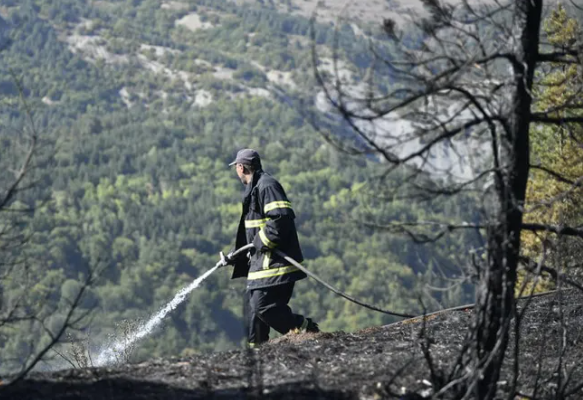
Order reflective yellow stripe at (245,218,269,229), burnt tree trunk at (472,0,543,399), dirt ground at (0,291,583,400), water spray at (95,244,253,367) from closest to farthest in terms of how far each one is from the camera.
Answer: burnt tree trunk at (472,0,543,399), dirt ground at (0,291,583,400), reflective yellow stripe at (245,218,269,229), water spray at (95,244,253,367)

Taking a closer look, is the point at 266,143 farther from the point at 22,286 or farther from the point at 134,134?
the point at 22,286

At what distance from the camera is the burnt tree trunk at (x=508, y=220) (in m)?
5.89

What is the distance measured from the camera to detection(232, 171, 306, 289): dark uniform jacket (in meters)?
9.25

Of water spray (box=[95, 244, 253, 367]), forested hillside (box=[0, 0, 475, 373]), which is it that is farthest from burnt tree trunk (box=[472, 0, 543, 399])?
forested hillside (box=[0, 0, 475, 373])

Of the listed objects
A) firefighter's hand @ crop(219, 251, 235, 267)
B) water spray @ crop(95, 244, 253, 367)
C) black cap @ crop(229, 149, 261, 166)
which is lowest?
water spray @ crop(95, 244, 253, 367)

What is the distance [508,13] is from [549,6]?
9.3 inches

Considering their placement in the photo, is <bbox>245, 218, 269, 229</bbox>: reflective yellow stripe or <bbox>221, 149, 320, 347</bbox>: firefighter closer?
<bbox>221, 149, 320, 347</bbox>: firefighter

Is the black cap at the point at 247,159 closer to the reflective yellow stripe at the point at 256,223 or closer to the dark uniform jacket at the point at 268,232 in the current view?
the dark uniform jacket at the point at 268,232

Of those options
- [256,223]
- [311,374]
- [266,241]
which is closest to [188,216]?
[256,223]

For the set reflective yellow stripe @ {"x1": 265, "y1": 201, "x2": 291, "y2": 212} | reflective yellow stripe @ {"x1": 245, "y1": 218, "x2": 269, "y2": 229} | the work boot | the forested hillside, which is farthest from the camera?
the forested hillside

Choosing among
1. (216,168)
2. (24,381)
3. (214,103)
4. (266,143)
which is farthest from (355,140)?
(214,103)

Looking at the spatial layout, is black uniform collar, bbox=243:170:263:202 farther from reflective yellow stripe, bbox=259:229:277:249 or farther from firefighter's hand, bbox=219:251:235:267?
firefighter's hand, bbox=219:251:235:267

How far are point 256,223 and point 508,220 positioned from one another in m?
3.89

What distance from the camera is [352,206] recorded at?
6009 inches
